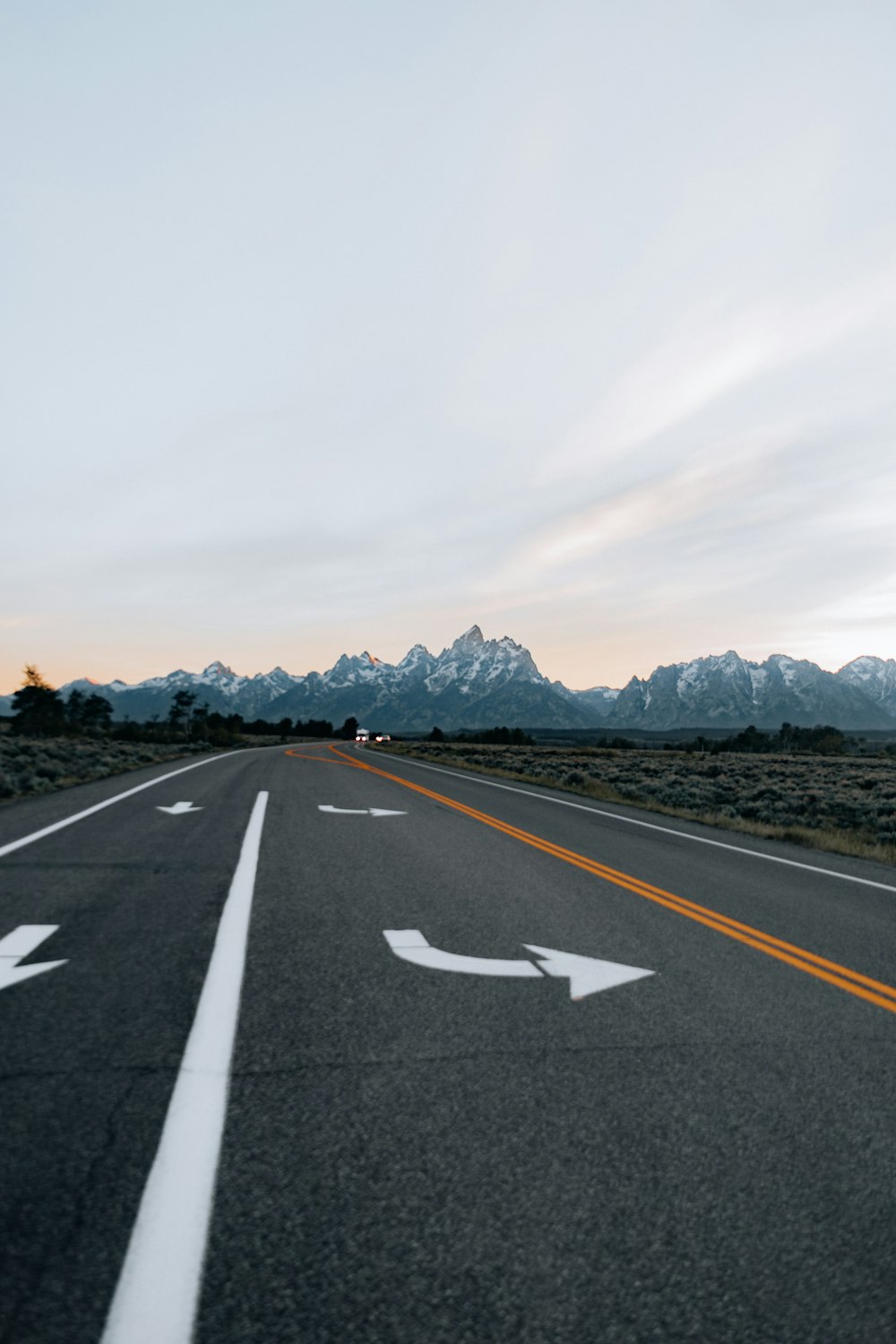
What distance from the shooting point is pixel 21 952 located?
507 centimetres

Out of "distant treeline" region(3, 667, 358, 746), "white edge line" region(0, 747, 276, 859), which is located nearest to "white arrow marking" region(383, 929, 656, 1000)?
"white edge line" region(0, 747, 276, 859)

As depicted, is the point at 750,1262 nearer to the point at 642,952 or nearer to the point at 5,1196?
the point at 5,1196

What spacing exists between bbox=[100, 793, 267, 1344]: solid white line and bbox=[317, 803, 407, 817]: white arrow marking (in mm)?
9005

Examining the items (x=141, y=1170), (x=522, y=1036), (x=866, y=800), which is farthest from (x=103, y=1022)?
(x=866, y=800)

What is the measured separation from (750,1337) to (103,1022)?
126 inches

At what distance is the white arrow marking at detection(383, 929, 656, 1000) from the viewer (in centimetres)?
482

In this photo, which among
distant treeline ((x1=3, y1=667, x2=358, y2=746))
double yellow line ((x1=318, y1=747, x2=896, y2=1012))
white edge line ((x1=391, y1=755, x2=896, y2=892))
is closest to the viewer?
double yellow line ((x1=318, y1=747, x2=896, y2=1012))

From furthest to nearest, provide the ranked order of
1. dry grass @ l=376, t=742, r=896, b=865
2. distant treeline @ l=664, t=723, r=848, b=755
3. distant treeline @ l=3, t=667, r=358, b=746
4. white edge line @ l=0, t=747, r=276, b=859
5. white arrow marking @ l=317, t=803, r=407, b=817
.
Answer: distant treeline @ l=664, t=723, r=848, b=755
distant treeline @ l=3, t=667, r=358, b=746
dry grass @ l=376, t=742, r=896, b=865
white arrow marking @ l=317, t=803, r=407, b=817
white edge line @ l=0, t=747, r=276, b=859

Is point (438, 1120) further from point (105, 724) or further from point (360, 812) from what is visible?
point (105, 724)

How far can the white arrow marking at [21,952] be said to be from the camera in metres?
4.60

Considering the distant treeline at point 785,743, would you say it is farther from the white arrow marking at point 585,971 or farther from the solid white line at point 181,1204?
the solid white line at point 181,1204

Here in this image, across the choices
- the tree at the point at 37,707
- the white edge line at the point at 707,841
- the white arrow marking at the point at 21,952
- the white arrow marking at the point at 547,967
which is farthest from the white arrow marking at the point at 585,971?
the tree at the point at 37,707

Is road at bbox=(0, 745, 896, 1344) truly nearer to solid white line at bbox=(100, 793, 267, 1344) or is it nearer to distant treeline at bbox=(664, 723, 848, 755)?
solid white line at bbox=(100, 793, 267, 1344)

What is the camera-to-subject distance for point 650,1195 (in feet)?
8.42
